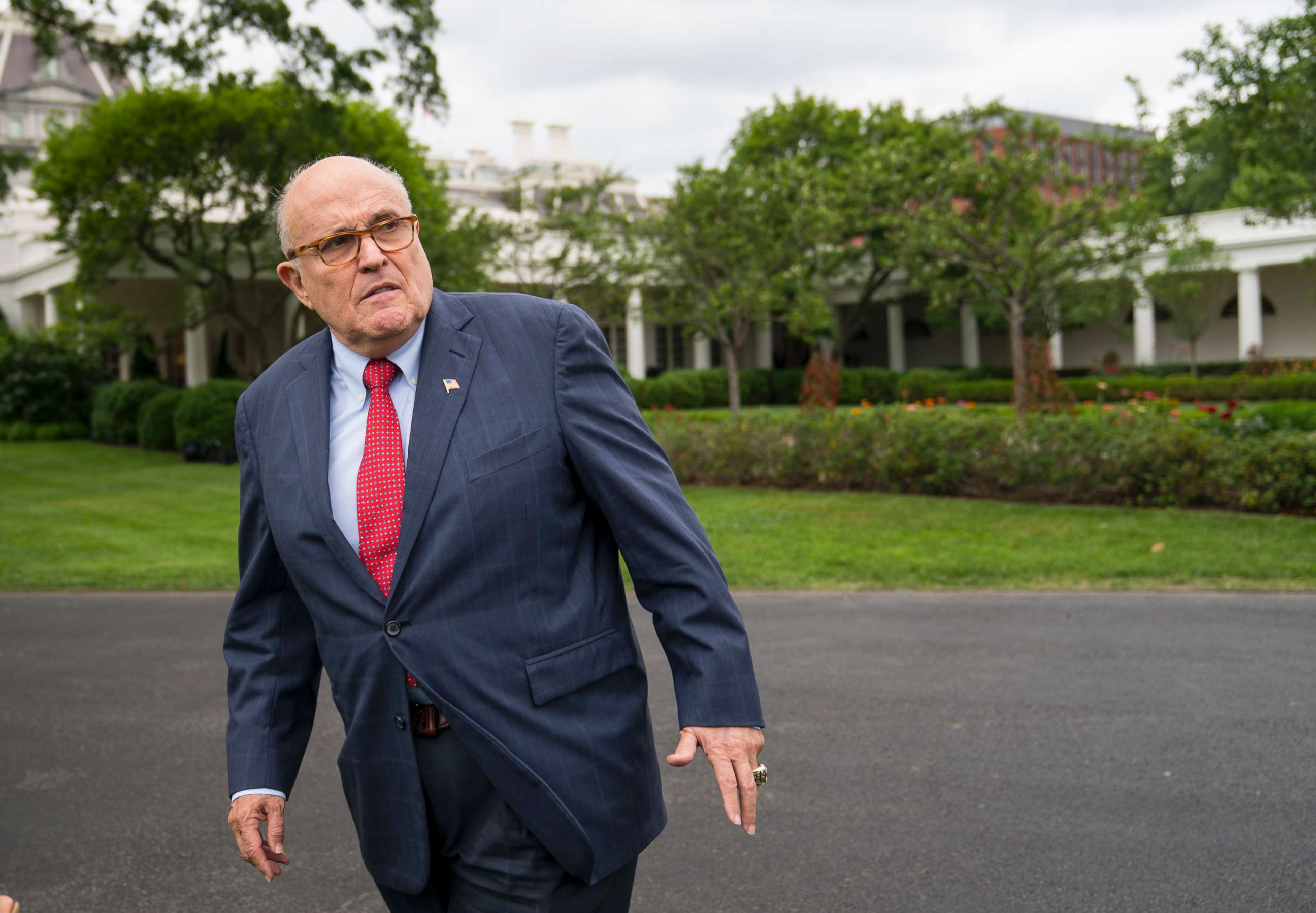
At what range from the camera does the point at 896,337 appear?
4341 cm

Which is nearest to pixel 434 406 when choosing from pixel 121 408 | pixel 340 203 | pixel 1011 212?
pixel 340 203

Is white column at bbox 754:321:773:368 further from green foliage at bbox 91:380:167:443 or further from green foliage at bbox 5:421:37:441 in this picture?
green foliage at bbox 5:421:37:441

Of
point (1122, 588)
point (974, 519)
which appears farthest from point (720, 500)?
point (1122, 588)

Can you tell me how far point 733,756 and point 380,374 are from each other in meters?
0.92

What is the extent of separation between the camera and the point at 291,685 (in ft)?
7.54

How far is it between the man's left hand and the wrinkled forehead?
1.06 metres

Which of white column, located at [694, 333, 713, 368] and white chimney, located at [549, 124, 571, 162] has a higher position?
white chimney, located at [549, 124, 571, 162]

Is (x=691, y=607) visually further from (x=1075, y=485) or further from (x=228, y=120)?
(x=228, y=120)

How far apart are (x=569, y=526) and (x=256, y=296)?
81.6 feet

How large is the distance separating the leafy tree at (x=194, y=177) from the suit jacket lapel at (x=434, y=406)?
62.8 ft

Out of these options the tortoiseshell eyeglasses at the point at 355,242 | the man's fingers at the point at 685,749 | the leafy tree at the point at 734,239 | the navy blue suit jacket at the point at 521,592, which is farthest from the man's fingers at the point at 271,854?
the leafy tree at the point at 734,239

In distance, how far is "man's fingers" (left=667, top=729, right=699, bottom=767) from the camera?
1924mm

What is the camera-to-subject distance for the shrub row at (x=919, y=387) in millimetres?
28031

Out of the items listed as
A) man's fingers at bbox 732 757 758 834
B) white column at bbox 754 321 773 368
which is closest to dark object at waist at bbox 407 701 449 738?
man's fingers at bbox 732 757 758 834
